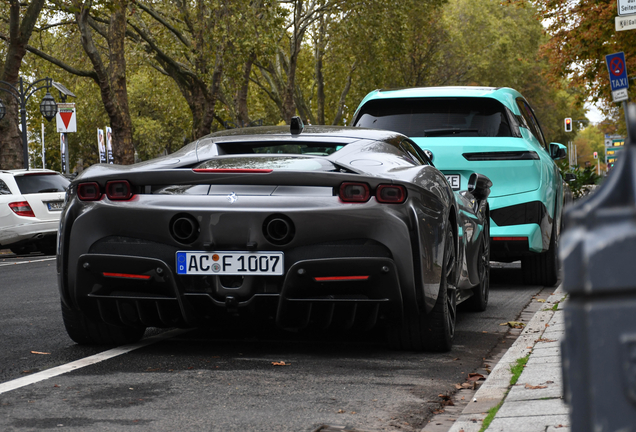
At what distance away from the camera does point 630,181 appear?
1270mm

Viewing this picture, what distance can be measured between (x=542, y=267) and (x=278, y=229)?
16.8 feet

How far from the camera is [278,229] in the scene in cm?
490

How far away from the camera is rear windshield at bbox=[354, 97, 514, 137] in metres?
8.77

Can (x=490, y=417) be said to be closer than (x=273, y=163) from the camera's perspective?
Yes

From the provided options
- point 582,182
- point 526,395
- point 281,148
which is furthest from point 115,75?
point 526,395

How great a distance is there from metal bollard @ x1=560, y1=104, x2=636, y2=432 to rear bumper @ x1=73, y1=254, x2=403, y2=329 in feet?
11.7

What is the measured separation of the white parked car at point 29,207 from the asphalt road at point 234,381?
34.9ft

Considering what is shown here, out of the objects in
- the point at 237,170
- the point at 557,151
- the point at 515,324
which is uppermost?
the point at 557,151

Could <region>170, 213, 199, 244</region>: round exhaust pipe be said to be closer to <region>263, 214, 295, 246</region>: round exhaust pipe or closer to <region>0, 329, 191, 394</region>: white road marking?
<region>263, 214, 295, 246</region>: round exhaust pipe

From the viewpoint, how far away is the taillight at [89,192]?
5.15 meters

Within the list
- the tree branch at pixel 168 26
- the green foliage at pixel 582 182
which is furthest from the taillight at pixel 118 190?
the tree branch at pixel 168 26

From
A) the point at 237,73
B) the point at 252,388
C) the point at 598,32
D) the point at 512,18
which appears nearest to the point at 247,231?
the point at 252,388

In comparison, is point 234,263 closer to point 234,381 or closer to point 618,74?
point 234,381

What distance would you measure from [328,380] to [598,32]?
65.3ft
